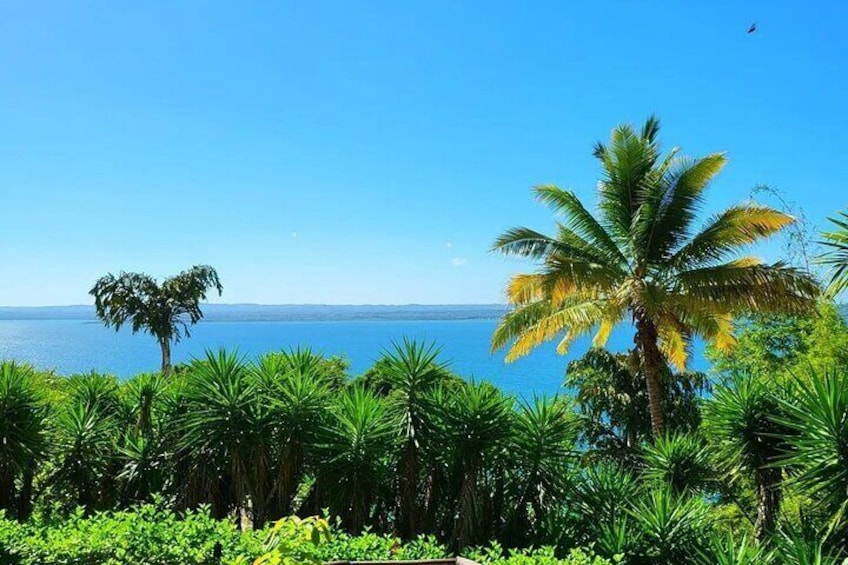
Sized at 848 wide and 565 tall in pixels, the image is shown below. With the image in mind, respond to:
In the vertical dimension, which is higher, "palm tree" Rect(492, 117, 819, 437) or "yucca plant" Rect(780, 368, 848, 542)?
"palm tree" Rect(492, 117, 819, 437)

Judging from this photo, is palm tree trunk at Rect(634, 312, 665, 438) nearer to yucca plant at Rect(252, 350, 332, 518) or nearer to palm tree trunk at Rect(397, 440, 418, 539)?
palm tree trunk at Rect(397, 440, 418, 539)

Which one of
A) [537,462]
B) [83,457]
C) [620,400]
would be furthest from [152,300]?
[537,462]

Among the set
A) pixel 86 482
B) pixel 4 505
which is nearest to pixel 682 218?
pixel 86 482

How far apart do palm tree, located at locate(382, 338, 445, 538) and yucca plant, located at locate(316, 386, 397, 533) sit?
167mm

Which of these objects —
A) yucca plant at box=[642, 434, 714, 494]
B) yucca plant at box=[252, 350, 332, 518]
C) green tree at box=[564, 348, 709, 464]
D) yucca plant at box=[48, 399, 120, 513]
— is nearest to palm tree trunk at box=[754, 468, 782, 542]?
yucca plant at box=[642, 434, 714, 494]

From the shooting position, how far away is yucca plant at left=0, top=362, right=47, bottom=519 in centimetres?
781

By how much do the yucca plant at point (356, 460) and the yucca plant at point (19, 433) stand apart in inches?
143

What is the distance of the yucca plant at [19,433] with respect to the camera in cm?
781

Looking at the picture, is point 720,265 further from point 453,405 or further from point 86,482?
point 86,482

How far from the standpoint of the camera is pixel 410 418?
8.02 meters

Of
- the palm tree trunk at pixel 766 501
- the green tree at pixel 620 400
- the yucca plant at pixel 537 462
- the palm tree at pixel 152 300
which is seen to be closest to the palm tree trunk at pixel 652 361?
the palm tree trunk at pixel 766 501

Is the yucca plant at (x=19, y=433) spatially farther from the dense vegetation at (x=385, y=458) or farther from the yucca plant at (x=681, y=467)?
the yucca plant at (x=681, y=467)

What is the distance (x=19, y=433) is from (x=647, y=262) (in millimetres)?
11527

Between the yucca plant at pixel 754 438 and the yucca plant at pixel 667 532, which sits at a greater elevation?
the yucca plant at pixel 754 438
